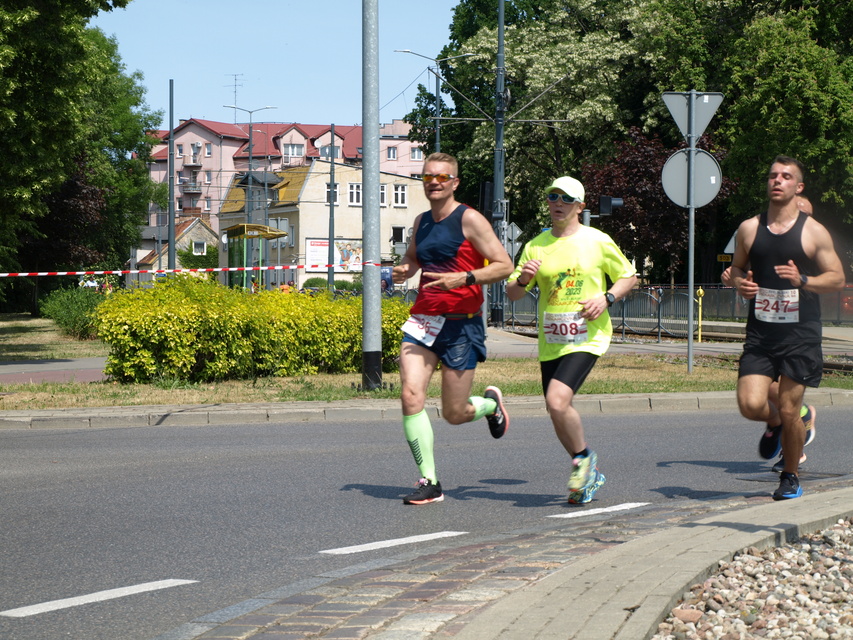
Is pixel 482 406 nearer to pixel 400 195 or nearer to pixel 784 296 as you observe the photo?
pixel 784 296

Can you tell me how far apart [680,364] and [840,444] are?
8.80 metres

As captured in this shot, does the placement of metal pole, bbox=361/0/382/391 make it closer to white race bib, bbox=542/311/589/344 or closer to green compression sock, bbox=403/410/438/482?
green compression sock, bbox=403/410/438/482

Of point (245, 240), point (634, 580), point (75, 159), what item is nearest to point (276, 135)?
point (75, 159)

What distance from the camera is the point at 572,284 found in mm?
7043

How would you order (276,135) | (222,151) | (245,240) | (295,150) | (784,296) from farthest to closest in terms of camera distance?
(222,151) → (295,150) → (276,135) → (245,240) → (784,296)

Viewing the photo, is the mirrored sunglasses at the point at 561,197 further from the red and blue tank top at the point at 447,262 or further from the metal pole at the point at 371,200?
the metal pole at the point at 371,200

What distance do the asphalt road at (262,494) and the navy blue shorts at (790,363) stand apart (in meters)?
1.12

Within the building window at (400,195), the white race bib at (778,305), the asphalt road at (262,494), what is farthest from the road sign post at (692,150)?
the building window at (400,195)

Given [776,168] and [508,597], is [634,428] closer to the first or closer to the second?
[776,168]

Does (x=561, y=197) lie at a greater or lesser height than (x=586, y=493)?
greater

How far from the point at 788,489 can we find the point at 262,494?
323 centimetres

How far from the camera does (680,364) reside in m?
19.2

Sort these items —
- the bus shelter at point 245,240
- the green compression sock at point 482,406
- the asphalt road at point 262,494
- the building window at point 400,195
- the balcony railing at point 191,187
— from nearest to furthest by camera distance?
the asphalt road at point 262,494, the green compression sock at point 482,406, the bus shelter at point 245,240, the building window at point 400,195, the balcony railing at point 191,187

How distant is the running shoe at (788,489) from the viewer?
23.1ft
